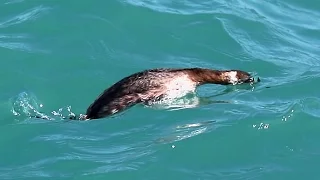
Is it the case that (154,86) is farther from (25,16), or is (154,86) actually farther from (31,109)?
(25,16)

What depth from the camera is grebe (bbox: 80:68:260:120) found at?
10188 mm

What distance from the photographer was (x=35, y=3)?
14.9m

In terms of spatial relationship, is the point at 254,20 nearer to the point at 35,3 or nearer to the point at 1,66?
the point at 35,3

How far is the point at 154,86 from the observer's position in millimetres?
10664

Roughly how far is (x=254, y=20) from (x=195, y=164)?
648 centimetres

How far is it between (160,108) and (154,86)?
0.33 m

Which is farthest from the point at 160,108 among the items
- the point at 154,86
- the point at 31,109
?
the point at 31,109

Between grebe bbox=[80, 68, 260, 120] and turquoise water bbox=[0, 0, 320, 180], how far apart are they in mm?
150

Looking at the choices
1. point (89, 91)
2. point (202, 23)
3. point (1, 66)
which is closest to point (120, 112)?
point (89, 91)

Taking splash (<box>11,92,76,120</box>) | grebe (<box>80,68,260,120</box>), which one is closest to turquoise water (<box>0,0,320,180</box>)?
splash (<box>11,92,76,120</box>)

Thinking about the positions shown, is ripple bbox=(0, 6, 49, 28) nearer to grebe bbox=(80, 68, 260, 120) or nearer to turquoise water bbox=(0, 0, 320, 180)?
turquoise water bbox=(0, 0, 320, 180)

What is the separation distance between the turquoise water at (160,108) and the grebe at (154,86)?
150 millimetres

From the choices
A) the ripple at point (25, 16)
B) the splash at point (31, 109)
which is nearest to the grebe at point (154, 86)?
the splash at point (31, 109)

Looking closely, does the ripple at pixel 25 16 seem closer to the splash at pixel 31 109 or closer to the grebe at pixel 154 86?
the splash at pixel 31 109
